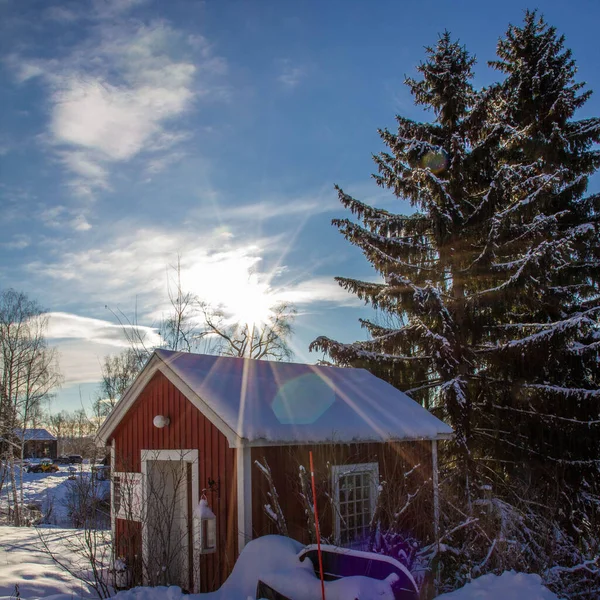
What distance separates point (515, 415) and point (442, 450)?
2006mm

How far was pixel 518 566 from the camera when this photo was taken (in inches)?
271

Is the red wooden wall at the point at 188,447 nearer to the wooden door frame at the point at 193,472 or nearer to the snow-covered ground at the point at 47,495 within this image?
the wooden door frame at the point at 193,472

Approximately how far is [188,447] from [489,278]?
8193mm

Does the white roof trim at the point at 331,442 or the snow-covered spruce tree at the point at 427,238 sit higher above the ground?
the snow-covered spruce tree at the point at 427,238

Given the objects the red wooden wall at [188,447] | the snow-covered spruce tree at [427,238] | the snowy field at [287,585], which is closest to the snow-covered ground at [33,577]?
the snowy field at [287,585]

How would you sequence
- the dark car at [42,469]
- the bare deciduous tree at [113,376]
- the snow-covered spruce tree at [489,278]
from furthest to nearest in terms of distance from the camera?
1. the dark car at [42,469]
2. the bare deciduous tree at [113,376]
3. the snow-covered spruce tree at [489,278]

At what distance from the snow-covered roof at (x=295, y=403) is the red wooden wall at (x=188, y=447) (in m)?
0.52

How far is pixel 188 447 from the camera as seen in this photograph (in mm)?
8516

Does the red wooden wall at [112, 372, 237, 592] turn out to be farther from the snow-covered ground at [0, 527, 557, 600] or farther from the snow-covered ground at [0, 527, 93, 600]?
the snow-covered ground at [0, 527, 557, 600]

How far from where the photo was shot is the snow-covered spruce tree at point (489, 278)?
12.7 meters

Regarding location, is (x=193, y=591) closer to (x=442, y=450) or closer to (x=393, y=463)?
(x=393, y=463)

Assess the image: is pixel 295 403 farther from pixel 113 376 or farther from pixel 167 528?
pixel 113 376

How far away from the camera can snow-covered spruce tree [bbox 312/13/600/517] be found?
1268 cm

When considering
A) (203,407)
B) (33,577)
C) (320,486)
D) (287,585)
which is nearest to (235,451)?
(203,407)
